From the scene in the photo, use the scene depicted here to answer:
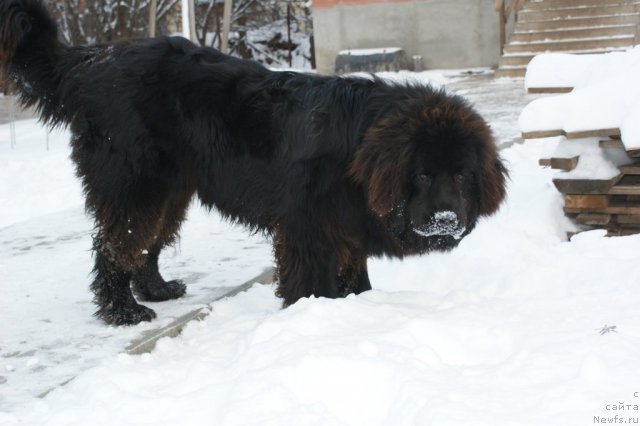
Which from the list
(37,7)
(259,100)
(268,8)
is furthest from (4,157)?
(268,8)

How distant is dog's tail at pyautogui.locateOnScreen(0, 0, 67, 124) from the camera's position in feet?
13.6

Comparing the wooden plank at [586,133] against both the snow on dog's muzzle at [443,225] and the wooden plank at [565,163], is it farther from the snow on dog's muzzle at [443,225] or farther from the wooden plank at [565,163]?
the snow on dog's muzzle at [443,225]

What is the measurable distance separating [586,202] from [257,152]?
275 cm

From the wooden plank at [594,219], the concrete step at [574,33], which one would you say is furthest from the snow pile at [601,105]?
the concrete step at [574,33]

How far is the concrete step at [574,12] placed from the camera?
14375mm

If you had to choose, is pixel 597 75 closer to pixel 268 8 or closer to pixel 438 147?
pixel 438 147

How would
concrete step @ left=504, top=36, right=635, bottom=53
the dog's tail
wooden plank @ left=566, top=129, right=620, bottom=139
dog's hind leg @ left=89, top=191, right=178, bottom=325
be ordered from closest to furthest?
1. the dog's tail
2. dog's hind leg @ left=89, top=191, right=178, bottom=325
3. wooden plank @ left=566, top=129, right=620, bottom=139
4. concrete step @ left=504, top=36, right=635, bottom=53

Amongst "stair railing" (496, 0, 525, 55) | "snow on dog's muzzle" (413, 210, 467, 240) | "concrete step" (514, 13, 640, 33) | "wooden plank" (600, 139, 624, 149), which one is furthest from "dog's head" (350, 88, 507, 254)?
"stair railing" (496, 0, 525, 55)

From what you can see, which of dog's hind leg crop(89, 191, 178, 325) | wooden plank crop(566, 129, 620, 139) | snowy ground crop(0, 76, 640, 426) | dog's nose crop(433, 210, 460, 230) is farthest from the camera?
wooden plank crop(566, 129, 620, 139)

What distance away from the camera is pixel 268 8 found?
82.7 feet

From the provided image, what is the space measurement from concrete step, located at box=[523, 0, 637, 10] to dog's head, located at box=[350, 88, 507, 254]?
1222 centimetres

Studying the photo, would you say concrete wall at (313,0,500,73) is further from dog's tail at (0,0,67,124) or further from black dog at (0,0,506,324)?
dog's tail at (0,0,67,124)

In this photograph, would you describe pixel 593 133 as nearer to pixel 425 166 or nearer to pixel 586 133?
pixel 586 133

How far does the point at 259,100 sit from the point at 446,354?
1.76m
